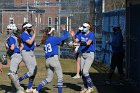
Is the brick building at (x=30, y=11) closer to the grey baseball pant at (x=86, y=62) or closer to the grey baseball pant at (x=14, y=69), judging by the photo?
the grey baseball pant at (x=86, y=62)

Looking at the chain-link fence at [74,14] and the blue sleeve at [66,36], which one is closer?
the blue sleeve at [66,36]

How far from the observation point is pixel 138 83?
39.8 feet

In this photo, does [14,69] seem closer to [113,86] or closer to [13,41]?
[13,41]

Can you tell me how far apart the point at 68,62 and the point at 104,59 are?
1925mm

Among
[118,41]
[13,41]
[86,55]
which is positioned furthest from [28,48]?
[118,41]

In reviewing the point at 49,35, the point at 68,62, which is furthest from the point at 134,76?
the point at 68,62

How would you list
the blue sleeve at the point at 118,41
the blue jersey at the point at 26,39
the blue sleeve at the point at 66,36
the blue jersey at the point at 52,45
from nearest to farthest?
the blue jersey at the point at 52,45 → the blue sleeve at the point at 66,36 → the blue jersey at the point at 26,39 → the blue sleeve at the point at 118,41

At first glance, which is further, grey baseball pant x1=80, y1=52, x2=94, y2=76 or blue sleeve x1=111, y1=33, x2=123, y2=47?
blue sleeve x1=111, y1=33, x2=123, y2=47

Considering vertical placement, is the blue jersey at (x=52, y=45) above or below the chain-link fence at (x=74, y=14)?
below

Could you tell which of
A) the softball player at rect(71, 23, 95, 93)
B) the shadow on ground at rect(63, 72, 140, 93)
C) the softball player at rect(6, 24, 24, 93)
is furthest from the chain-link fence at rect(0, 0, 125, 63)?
the softball player at rect(6, 24, 24, 93)

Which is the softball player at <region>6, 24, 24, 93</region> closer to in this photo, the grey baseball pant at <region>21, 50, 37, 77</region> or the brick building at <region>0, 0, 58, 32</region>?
the grey baseball pant at <region>21, 50, 37, 77</region>

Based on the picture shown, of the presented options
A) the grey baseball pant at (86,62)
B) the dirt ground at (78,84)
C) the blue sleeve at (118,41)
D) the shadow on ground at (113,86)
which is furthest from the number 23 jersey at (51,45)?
the blue sleeve at (118,41)

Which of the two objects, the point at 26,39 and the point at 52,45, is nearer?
the point at 52,45

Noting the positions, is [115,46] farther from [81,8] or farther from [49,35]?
[81,8]
